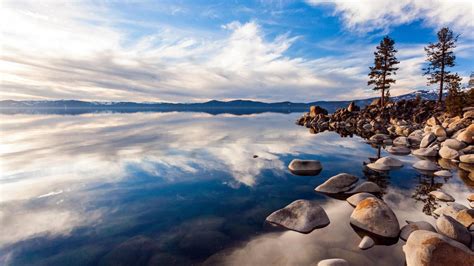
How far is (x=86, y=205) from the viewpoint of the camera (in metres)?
8.22

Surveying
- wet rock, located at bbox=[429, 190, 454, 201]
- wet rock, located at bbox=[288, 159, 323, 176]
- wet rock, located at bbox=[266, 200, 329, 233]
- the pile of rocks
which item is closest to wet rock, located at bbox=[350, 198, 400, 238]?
wet rock, located at bbox=[266, 200, 329, 233]

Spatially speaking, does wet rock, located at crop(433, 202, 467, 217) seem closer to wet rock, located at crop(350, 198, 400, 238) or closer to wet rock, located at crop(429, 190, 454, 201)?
wet rock, located at crop(429, 190, 454, 201)

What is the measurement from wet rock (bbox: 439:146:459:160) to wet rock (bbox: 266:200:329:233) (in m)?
13.0

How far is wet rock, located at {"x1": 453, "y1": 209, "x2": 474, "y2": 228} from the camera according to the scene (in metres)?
5.89

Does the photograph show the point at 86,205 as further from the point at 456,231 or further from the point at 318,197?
the point at 456,231

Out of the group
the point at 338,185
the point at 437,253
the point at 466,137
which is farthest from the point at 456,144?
the point at 437,253

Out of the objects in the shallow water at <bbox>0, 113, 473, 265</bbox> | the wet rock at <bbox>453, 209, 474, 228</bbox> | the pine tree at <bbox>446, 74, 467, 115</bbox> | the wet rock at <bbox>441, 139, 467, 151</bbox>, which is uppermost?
the pine tree at <bbox>446, 74, 467, 115</bbox>

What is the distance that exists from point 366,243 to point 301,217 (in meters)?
1.70

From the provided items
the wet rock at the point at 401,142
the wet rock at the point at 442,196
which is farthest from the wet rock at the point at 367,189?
the wet rock at the point at 401,142

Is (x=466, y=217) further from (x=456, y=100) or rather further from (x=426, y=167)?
(x=456, y=100)

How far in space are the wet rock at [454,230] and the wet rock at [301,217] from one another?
2617mm

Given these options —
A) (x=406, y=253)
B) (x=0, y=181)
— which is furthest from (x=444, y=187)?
(x=0, y=181)

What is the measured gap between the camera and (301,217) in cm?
670

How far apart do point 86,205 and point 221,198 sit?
4750 mm
